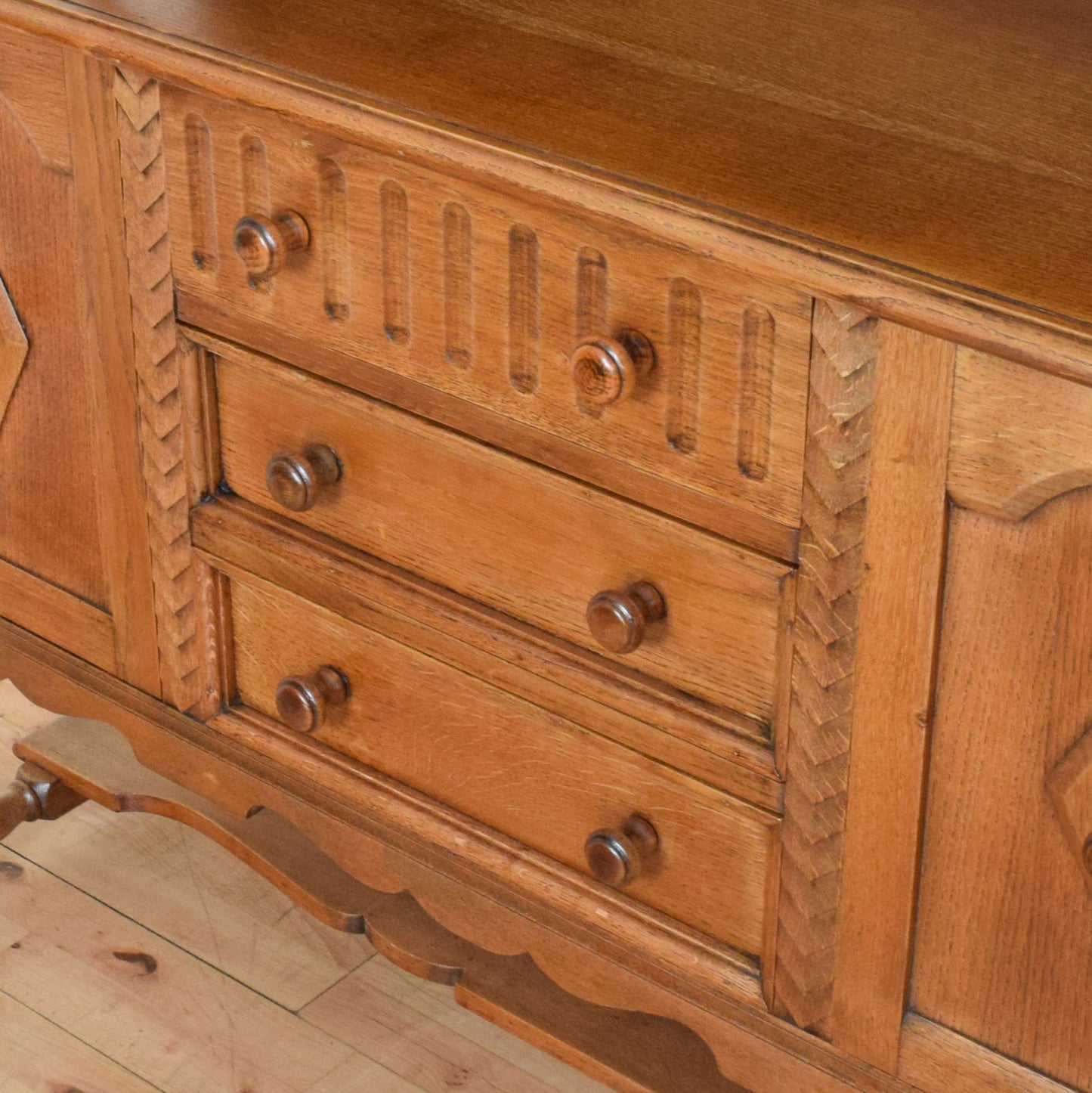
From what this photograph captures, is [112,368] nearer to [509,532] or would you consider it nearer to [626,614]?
[509,532]

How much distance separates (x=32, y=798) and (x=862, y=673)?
3.37 ft

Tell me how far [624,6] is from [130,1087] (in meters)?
1.00

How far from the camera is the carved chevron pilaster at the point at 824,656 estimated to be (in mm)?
953

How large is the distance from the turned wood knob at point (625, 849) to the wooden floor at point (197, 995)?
0.47 m

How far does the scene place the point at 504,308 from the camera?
1096 mm

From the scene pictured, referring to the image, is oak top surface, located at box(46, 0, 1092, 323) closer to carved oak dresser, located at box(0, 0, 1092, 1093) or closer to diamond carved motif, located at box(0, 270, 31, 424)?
carved oak dresser, located at box(0, 0, 1092, 1093)

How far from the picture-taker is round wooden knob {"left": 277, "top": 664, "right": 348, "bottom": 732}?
1332 millimetres

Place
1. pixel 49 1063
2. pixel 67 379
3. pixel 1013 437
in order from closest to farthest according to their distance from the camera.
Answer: pixel 1013 437 → pixel 67 379 → pixel 49 1063

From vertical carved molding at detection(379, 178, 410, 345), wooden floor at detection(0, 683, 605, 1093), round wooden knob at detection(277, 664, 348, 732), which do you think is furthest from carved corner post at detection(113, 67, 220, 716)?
wooden floor at detection(0, 683, 605, 1093)

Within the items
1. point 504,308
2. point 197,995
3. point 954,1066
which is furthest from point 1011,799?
point 197,995

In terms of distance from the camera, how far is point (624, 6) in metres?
1.22

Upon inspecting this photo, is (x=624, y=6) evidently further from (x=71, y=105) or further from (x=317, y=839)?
(x=317, y=839)

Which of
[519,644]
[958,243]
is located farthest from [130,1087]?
[958,243]

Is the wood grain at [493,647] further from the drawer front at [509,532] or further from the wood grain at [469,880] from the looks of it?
the wood grain at [469,880]
